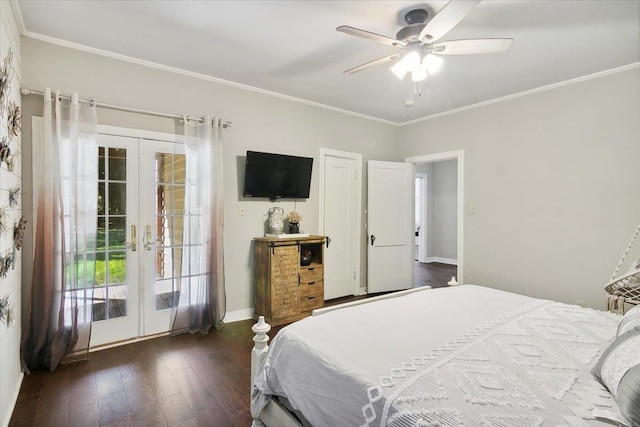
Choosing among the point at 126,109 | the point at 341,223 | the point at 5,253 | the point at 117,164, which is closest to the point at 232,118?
the point at 126,109

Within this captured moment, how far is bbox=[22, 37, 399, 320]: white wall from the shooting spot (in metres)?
2.71

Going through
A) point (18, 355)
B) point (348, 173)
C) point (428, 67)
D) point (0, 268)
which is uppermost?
point (428, 67)

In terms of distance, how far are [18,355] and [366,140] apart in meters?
4.40

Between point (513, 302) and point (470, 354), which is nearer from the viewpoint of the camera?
point (470, 354)

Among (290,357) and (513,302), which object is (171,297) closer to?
(290,357)

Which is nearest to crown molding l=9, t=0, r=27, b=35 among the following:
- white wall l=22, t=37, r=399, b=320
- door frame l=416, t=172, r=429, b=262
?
white wall l=22, t=37, r=399, b=320

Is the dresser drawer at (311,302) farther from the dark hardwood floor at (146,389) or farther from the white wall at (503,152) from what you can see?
the dark hardwood floor at (146,389)

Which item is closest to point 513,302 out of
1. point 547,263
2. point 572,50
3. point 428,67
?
point 428,67

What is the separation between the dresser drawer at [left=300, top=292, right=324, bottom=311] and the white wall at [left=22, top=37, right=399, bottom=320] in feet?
2.07

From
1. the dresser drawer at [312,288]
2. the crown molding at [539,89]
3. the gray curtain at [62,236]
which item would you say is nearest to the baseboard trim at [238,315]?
the dresser drawer at [312,288]

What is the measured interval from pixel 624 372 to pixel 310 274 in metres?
3.07

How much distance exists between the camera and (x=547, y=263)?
11.9ft

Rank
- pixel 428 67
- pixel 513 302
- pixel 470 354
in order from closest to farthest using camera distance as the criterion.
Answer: pixel 470 354 < pixel 513 302 < pixel 428 67

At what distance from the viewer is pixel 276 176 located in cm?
381
